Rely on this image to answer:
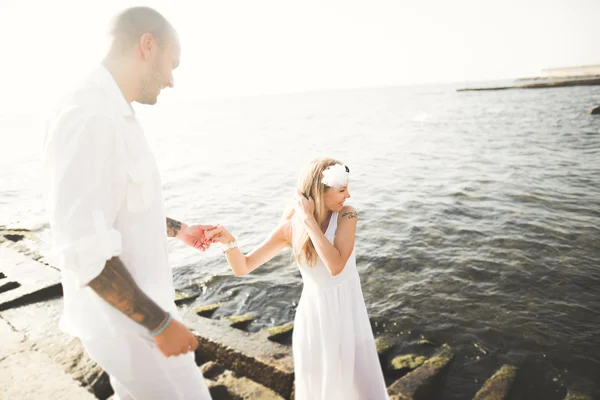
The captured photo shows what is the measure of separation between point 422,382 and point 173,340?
3.41 meters

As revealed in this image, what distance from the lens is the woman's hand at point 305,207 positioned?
320cm

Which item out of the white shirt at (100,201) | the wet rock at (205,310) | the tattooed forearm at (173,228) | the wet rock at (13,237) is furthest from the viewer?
the wet rock at (13,237)

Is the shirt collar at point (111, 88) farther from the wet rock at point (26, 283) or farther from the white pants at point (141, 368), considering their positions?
the wet rock at point (26, 283)

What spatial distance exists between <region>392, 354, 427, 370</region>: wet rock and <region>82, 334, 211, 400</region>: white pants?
3736 mm

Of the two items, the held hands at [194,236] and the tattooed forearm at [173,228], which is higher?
the tattooed forearm at [173,228]

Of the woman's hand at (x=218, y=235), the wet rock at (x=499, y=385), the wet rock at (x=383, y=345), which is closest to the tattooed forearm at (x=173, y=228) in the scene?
the woman's hand at (x=218, y=235)

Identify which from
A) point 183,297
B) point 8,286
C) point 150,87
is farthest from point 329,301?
point 8,286

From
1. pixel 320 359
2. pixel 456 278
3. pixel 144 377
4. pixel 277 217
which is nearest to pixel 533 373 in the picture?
pixel 456 278

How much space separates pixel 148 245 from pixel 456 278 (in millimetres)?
7295

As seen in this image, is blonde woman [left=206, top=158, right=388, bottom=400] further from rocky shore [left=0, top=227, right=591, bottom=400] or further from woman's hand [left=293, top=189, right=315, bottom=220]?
rocky shore [left=0, top=227, right=591, bottom=400]

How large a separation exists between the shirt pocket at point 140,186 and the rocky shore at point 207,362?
223cm

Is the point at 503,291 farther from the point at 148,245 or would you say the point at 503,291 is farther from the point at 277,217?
the point at 277,217

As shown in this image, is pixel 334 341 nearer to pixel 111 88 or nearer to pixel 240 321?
pixel 111 88

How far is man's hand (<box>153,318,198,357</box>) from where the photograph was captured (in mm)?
1840
